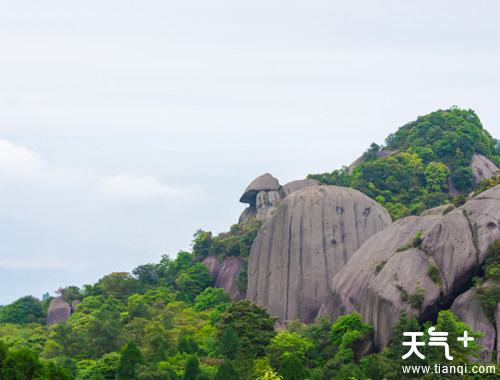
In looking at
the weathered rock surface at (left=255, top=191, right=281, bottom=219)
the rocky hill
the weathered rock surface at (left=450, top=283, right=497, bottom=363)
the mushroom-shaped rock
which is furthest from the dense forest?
the mushroom-shaped rock

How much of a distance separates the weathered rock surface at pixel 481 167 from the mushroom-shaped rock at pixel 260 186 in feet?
63.5

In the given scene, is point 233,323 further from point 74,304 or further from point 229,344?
point 74,304

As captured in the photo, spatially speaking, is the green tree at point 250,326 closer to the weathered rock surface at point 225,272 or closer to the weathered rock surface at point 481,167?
the weathered rock surface at point 225,272

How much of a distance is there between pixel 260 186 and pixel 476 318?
41.3 meters

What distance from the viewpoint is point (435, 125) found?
72812 millimetres

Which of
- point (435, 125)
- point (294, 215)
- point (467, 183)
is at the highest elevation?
point (435, 125)

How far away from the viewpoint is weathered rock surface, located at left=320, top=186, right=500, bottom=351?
1155 inches

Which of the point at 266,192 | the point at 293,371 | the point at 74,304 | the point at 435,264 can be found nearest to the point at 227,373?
the point at 293,371

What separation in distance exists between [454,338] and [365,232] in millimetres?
18892

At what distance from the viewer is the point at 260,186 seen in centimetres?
6756

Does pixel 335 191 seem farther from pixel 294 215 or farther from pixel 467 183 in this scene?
pixel 467 183

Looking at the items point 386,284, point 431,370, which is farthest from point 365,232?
point 431,370

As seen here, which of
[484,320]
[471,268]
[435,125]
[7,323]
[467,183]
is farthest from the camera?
[435,125]

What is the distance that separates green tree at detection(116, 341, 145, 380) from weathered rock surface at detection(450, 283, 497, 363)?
14.1 m
